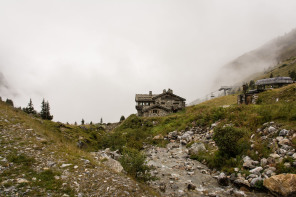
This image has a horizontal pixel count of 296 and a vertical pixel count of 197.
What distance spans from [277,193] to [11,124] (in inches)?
692

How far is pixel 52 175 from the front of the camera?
6520mm

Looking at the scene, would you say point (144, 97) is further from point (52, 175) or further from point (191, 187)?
point (52, 175)

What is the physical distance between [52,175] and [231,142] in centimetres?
1127

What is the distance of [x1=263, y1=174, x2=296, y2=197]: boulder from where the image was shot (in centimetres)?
706

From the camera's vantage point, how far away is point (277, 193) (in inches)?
298

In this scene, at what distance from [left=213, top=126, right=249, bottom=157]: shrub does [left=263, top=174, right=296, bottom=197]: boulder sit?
12.2 feet

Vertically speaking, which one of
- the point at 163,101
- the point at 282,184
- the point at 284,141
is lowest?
the point at 282,184

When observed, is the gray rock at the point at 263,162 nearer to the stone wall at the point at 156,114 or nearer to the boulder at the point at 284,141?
→ the boulder at the point at 284,141

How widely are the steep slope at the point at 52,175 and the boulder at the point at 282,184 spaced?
233 inches

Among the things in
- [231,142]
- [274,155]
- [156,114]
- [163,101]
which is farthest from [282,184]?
[163,101]

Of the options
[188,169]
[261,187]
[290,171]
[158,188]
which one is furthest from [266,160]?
[158,188]

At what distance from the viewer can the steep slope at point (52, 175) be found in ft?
18.4

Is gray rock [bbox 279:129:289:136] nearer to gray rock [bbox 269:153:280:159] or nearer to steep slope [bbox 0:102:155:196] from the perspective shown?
gray rock [bbox 269:153:280:159]

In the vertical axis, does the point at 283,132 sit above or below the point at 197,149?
above
